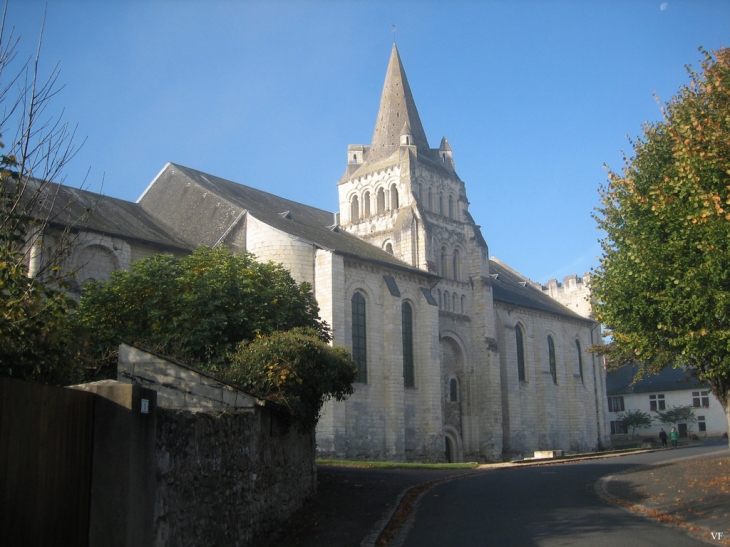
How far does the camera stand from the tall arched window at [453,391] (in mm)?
40594

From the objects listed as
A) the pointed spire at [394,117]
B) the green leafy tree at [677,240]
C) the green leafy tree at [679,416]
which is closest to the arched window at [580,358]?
the green leafy tree at [679,416]

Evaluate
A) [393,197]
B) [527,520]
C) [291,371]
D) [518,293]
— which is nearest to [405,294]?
[393,197]

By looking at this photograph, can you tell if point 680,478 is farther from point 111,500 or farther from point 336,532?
point 111,500

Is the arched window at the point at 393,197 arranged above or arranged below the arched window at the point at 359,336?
above

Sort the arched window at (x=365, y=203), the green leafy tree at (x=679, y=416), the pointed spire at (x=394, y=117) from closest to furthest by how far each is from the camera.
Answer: the arched window at (x=365, y=203)
the pointed spire at (x=394, y=117)
the green leafy tree at (x=679, y=416)

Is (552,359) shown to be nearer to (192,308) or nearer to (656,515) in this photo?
(656,515)

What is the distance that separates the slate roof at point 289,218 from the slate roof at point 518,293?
10.5 m

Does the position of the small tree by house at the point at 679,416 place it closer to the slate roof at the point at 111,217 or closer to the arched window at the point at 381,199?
the arched window at the point at 381,199

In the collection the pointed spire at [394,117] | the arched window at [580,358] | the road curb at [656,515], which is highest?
the pointed spire at [394,117]

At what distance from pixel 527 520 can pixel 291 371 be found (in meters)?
5.26

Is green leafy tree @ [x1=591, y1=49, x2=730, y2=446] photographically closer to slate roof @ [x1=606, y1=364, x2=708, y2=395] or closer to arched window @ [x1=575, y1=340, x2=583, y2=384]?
arched window @ [x1=575, y1=340, x2=583, y2=384]

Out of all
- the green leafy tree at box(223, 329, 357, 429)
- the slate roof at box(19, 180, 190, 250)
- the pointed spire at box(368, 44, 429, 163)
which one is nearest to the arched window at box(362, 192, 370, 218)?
the pointed spire at box(368, 44, 429, 163)

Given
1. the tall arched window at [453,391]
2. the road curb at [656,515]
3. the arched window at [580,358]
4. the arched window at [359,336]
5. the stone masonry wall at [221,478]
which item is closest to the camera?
the stone masonry wall at [221,478]

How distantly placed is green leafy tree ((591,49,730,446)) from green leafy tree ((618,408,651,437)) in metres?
42.8
